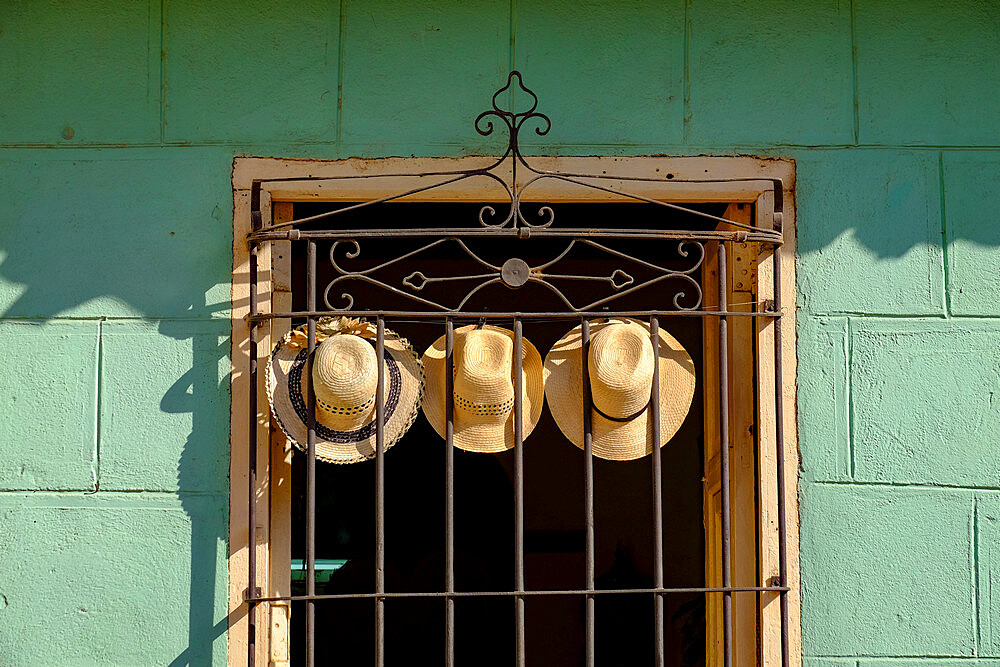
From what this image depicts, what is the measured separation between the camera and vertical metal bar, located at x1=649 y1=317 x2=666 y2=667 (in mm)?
2422

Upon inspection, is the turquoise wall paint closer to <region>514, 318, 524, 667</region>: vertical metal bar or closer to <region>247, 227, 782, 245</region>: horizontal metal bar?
<region>247, 227, 782, 245</region>: horizontal metal bar

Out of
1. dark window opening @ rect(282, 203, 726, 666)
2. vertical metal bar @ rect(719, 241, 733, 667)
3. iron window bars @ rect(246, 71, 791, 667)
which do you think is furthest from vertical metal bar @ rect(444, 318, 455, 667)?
dark window opening @ rect(282, 203, 726, 666)

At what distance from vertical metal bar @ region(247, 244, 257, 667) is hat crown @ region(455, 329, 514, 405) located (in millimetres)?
515

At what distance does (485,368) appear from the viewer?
2.51 meters

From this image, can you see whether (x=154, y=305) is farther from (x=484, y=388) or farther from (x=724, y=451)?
(x=724, y=451)

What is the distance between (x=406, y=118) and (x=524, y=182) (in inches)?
14.4

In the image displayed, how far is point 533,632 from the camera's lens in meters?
4.75

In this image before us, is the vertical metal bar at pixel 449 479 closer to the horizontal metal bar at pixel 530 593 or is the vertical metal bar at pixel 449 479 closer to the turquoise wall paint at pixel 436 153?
the horizontal metal bar at pixel 530 593

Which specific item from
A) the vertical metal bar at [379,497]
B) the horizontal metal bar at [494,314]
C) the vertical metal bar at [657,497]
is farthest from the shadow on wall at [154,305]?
the vertical metal bar at [657,497]

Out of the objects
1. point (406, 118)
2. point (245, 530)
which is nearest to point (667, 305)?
point (406, 118)

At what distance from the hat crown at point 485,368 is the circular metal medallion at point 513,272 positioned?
187 millimetres

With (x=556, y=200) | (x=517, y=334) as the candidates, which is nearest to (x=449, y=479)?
(x=517, y=334)

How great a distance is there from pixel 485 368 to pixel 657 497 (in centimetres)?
54

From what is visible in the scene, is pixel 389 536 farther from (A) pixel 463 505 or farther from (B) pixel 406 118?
(B) pixel 406 118
